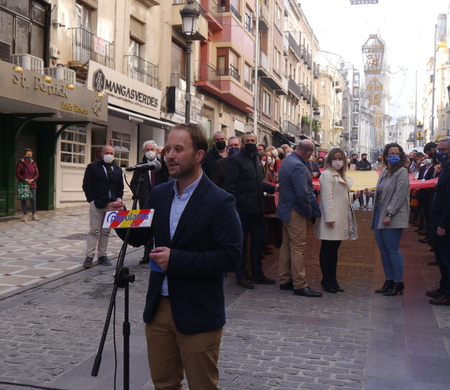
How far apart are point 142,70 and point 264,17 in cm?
1699

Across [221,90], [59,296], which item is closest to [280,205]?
[59,296]

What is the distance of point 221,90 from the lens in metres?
28.4

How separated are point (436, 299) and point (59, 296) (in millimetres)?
4680

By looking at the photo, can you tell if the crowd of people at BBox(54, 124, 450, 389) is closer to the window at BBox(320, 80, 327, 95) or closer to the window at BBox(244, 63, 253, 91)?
the window at BBox(244, 63, 253, 91)

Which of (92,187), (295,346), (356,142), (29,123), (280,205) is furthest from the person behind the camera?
(356,142)

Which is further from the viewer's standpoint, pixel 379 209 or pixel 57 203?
pixel 57 203

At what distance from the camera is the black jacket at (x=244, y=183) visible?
750cm

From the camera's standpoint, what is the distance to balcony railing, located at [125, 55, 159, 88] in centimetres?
2112

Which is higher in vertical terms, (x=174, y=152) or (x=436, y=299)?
(x=174, y=152)

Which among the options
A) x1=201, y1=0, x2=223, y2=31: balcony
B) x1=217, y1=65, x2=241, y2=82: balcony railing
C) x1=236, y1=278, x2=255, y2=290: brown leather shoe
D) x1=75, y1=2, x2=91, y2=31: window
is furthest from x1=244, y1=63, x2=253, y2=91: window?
x1=236, y1=278, x2=255, y2=290: brown leather shoe

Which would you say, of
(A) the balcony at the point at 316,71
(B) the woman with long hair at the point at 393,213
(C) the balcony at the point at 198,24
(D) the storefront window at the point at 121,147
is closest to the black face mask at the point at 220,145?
→ (B) the woman with long hair at the point at 393,213

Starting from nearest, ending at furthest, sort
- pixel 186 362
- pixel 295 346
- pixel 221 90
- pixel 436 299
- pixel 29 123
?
pixel 186 362, pixel 295 346, pixel 436 299, pixel 29 123, pixel 221 90

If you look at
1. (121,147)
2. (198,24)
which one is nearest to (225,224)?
(121,147)

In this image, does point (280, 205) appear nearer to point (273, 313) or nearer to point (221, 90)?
point (273, 313)
